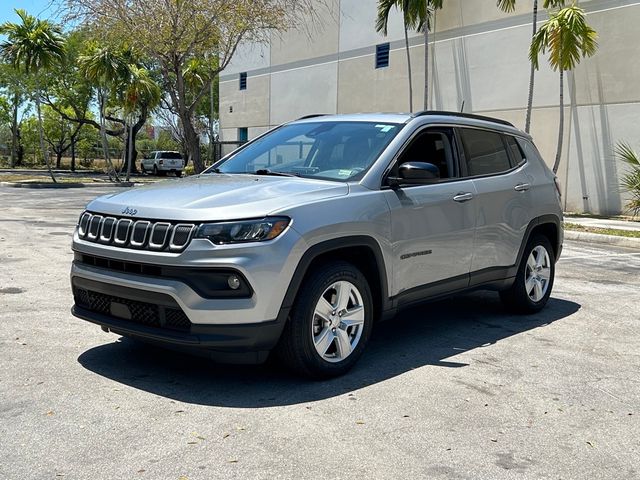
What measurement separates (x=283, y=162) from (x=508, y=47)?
1788 cm

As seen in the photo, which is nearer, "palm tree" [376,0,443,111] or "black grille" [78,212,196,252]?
"black grille" [78,212,196,252]

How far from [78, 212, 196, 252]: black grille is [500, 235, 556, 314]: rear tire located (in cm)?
372

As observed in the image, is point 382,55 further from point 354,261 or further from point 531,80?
point 354,261

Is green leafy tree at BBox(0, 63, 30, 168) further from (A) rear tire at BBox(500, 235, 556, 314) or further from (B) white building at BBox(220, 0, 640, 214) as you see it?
(A) rear tire at BBox(500, 235, 556, 314)

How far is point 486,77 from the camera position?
22.5m

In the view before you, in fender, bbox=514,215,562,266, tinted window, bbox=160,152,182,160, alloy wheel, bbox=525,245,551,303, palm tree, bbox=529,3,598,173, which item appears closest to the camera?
fender, bbox=514,215,562,266

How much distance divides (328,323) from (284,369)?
1.47ft

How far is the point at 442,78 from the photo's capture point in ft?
78.6

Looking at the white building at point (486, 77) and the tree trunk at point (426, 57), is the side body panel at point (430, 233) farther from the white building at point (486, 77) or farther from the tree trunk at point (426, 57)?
the tree trunk at point (426, 57)

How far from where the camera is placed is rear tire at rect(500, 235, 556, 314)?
6875mm

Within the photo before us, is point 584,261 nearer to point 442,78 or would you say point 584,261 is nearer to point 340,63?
point 442,78

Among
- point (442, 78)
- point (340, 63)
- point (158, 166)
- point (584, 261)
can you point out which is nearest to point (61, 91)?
point (158, 166)

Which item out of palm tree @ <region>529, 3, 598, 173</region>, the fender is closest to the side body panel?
the fender

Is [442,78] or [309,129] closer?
[309,129]
